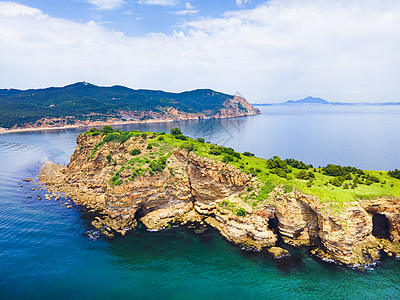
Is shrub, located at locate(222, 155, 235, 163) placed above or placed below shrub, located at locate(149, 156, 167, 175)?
above

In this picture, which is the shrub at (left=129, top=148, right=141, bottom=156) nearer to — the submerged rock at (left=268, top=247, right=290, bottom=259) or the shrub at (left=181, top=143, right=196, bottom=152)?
the shrub at (left=181, top=143, right=196, bottom=152)

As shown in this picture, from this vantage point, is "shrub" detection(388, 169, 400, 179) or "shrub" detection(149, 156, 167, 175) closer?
"shrub" detection(388, 169, 400, 179)

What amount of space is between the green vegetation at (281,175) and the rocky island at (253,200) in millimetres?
192

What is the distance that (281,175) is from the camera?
47.2 m

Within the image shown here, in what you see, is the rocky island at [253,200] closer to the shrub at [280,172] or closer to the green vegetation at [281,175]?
the shrub at [280,172]

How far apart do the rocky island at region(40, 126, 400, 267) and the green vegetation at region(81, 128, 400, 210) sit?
7.6 inches

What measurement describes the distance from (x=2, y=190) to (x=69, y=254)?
161 feet

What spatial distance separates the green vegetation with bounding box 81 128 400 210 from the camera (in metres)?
41.1

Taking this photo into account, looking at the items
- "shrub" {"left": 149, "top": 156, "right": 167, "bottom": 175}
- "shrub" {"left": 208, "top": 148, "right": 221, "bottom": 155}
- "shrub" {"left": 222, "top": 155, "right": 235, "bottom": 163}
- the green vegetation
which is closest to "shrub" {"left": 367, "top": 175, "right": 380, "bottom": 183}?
the green vegetation

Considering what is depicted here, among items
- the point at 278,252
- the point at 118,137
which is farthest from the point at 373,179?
the point at 118,137

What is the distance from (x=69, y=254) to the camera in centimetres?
3975

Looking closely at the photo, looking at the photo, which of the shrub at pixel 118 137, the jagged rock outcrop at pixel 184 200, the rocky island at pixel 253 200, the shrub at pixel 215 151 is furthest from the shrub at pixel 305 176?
the shrub at pixel 118 137

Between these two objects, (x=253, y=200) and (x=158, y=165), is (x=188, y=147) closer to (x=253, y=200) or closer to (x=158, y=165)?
(x=158, y=165)

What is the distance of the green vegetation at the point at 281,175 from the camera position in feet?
135
